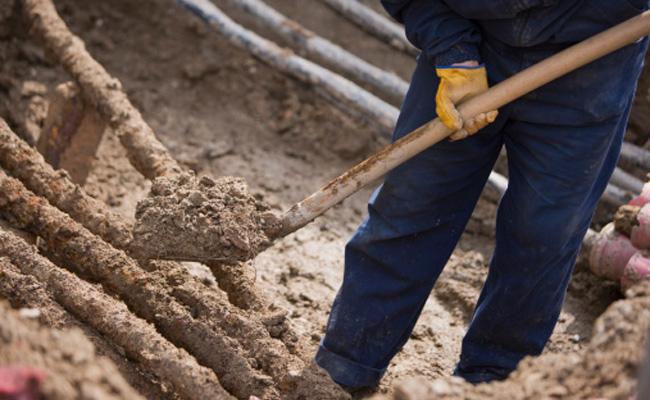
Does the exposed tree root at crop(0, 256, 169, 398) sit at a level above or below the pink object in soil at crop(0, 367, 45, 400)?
above

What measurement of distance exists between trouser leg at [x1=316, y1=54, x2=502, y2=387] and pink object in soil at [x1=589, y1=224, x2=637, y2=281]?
2.84 feet

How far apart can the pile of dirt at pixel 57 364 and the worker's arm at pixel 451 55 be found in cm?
143

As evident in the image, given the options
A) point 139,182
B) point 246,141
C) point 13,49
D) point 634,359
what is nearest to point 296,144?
point 246,141

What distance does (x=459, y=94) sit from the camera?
3.06m

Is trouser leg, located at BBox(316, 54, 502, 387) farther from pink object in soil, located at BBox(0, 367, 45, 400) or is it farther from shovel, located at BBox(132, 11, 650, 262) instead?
pink object in soil, located at BBox(0, 367, 45, 400)

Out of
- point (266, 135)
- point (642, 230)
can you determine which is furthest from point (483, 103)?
point (266, 135)

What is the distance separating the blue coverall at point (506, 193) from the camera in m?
2.98

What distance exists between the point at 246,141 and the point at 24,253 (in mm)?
2239

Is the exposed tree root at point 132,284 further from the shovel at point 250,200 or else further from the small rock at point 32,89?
the small rock at point 32,89

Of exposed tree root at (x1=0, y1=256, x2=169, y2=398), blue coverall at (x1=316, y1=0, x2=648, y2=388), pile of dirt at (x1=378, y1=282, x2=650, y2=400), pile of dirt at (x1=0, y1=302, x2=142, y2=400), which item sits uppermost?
blue coverall at (x1=316, y1=0, x2=648, y2=388)

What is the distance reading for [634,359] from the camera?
2.32 meters

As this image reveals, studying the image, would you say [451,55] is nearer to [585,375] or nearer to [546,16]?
[546,16]

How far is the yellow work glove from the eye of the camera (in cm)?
303


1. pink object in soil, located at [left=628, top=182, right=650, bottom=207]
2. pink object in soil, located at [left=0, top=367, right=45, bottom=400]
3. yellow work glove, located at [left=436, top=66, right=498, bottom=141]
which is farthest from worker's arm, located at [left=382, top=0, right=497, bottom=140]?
pink object in soil, located at [left=0, top=367, right=45, bottom=400]
